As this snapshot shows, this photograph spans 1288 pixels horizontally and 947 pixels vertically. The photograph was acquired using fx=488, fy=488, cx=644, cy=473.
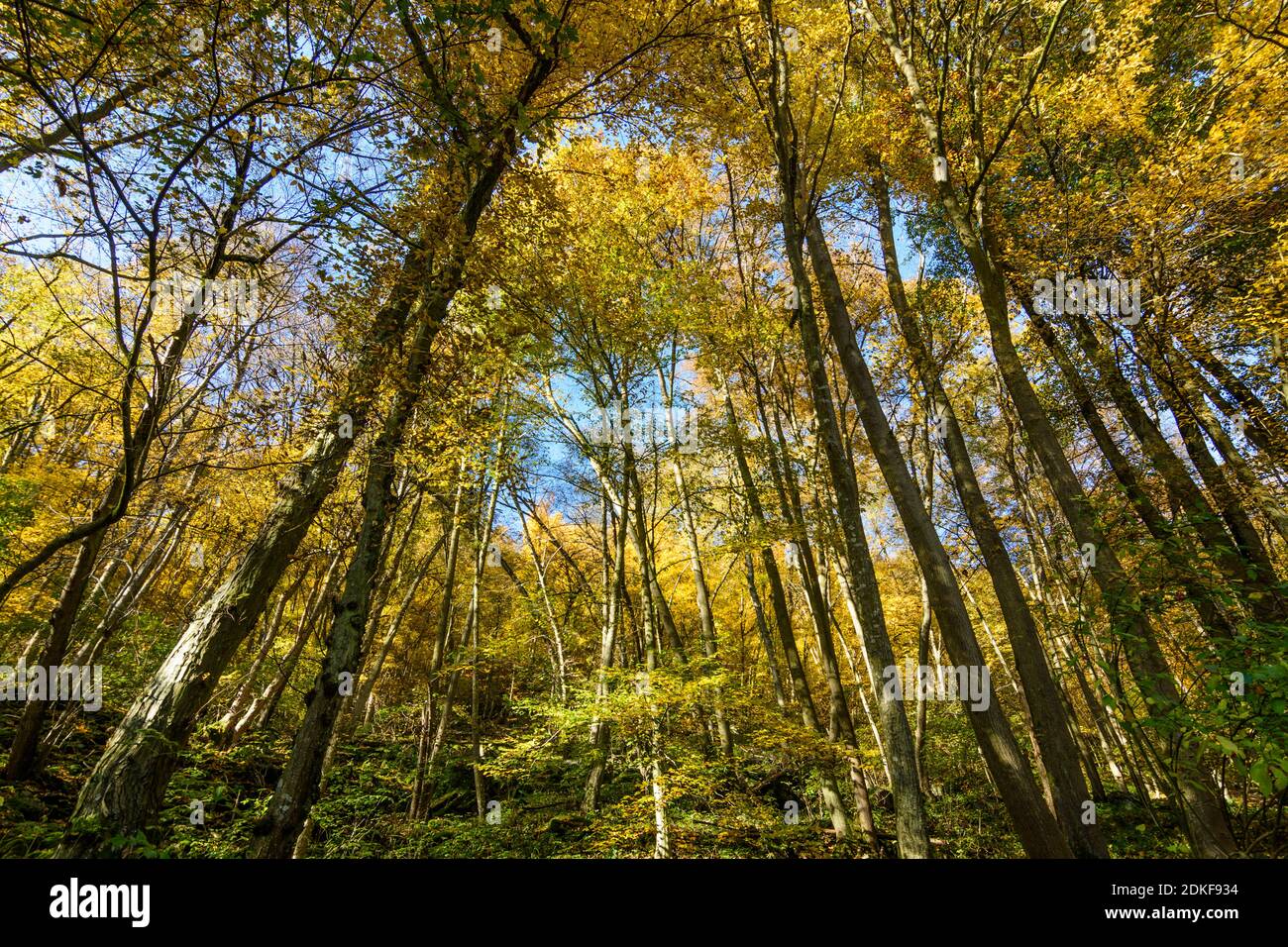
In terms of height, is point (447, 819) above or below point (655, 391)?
below

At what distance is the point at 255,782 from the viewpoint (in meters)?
8.33

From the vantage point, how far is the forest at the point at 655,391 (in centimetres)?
318

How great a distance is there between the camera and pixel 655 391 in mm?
9508

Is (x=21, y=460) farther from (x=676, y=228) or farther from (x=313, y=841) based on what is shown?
(x=676, y=228)

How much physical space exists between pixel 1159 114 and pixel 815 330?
8077 millimetres

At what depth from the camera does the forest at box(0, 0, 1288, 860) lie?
3.18 metres

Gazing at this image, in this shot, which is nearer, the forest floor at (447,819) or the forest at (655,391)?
the forest at (655,391)

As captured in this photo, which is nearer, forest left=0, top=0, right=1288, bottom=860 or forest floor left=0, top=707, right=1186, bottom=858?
forest left=0, top=0, right=1288, bottom=860

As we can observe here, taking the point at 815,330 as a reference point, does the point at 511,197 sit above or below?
above

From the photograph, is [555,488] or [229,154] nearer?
[229,154]

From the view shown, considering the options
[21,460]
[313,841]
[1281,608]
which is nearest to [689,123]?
[1281,608]

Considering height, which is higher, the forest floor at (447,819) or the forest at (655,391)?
the forest at (655,391)

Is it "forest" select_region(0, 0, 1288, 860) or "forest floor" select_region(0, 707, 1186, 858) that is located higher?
"forest" select_region(0, 0, 1288, 860)

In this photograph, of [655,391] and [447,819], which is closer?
[447,819]
